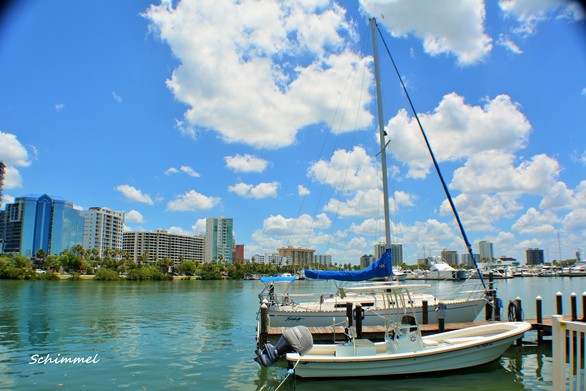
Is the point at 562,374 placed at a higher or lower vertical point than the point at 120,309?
higher

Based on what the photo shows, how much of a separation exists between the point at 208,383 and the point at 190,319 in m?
19.6

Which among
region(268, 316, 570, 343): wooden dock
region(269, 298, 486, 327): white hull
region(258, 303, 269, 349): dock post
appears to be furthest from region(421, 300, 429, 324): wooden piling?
region(258, 303, 269, 349): dock post

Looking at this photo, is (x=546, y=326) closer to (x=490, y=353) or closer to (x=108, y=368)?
(x=490, y=353)

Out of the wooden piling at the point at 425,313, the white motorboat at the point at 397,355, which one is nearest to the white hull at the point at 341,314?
the wooden piling at the point at 425,313

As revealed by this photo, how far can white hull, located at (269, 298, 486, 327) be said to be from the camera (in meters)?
23.5

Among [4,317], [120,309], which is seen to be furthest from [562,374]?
[120,309]

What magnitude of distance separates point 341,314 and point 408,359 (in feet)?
26.6

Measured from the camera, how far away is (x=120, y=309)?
4128 cm

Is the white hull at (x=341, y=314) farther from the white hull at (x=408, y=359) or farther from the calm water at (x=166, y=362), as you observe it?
the white hull at (x=408, y=359)

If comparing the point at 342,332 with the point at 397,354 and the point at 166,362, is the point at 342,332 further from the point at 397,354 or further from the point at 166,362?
the point at 166,362

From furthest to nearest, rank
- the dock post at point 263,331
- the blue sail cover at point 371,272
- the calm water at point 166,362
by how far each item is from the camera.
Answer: the blue sail cover at point 371,272
the dock post at point 263,331
the calm water at point 166,362

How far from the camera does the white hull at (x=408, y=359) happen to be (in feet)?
50.1

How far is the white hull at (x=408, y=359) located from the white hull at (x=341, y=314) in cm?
604

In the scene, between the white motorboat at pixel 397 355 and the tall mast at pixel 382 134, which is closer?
the white motorboat at pixel 397 355
